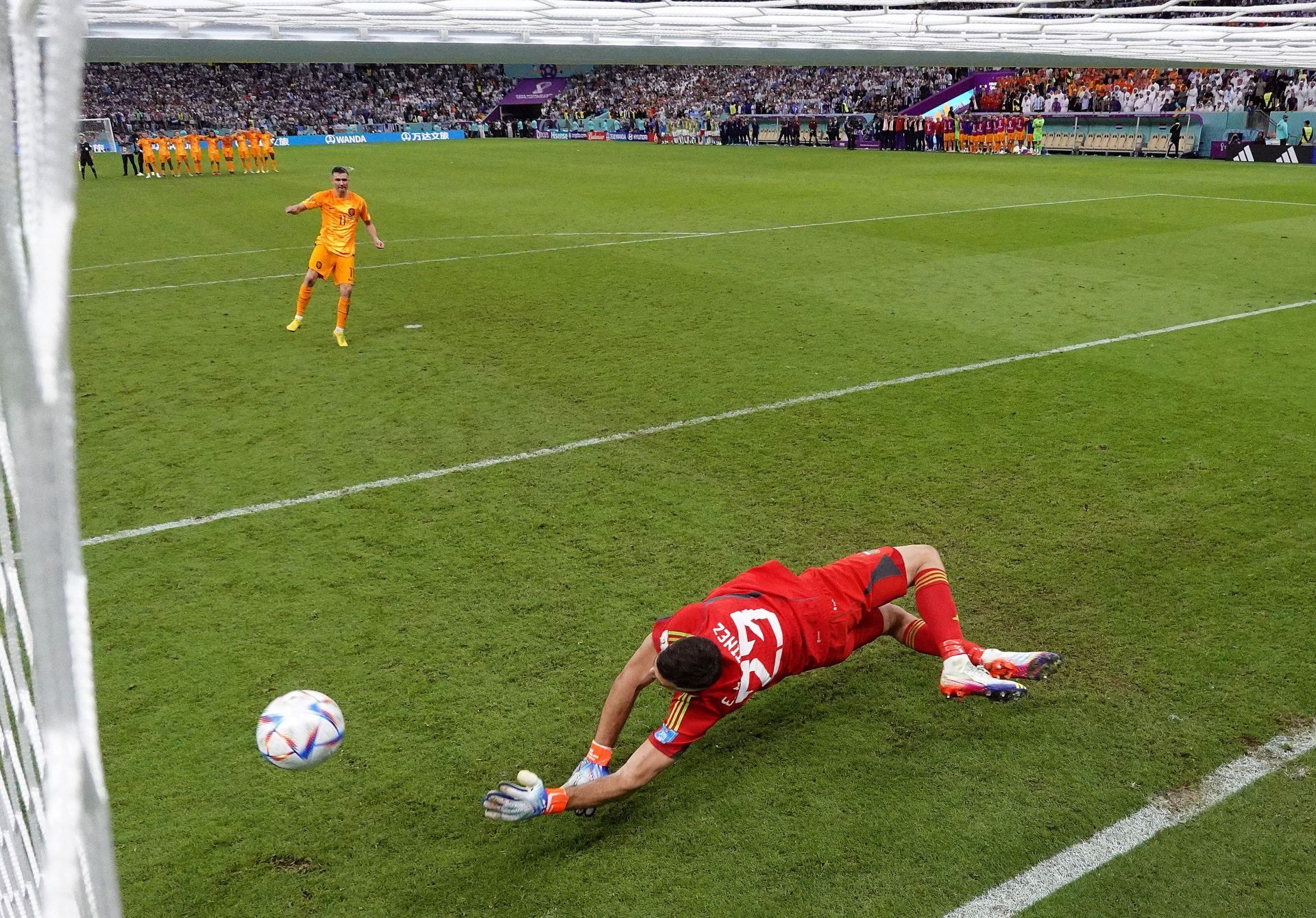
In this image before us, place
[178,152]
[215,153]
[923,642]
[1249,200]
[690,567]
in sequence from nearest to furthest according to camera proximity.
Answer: [923,642] < [690,567] < [1249,200] < [215,153] < [178,152]

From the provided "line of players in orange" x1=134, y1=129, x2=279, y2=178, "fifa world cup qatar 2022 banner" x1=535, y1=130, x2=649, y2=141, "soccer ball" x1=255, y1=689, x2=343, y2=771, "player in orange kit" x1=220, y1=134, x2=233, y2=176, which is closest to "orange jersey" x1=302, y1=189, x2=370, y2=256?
"soccer ball" x1=255, y1=689, x2=343, y2=771

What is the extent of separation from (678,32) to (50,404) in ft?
47.2

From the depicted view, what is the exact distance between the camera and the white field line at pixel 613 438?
631 centimetres

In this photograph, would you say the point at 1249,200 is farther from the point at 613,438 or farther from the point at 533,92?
the point at 533,92

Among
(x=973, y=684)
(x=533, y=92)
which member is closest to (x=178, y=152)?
(x=973, y=684)

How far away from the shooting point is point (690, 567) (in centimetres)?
564

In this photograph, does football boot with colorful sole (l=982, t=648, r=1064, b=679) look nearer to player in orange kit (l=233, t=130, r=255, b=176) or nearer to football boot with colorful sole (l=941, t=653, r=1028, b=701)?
football boot with colorful sole (l=941, t=653, r=1028, b=701)

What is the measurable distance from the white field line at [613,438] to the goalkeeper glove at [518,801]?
359cm

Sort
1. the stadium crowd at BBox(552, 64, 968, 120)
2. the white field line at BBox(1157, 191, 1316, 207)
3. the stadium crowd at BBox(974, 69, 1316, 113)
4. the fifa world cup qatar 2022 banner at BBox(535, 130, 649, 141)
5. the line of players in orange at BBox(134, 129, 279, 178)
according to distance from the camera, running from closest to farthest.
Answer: the white field line at BBox(1157, 191, 1316, 207)
the stadium crowd at BBox(974, 69, 1316, 113)
the line of players in orange at BBox(134, 129, 279, 178)
the stadium crowd at BBox(552, 64, 968, 120)
the fifa world cup qatar 2022 banner at BBox(535, 130, 649, 141)

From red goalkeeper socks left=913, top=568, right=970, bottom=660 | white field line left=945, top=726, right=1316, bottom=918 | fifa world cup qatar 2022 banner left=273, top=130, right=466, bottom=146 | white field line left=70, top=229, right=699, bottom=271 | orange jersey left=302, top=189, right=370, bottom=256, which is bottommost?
white field line left=945, top=726, right=1316, bottom=918

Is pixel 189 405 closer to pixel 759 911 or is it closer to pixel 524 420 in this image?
pixel 524 420

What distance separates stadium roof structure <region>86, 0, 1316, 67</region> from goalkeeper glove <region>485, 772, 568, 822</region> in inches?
322

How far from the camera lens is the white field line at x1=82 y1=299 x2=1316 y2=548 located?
6312mm

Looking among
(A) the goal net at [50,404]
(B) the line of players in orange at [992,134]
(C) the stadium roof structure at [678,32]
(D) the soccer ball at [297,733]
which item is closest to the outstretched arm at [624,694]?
(D) the soccer ball at [297,733]
